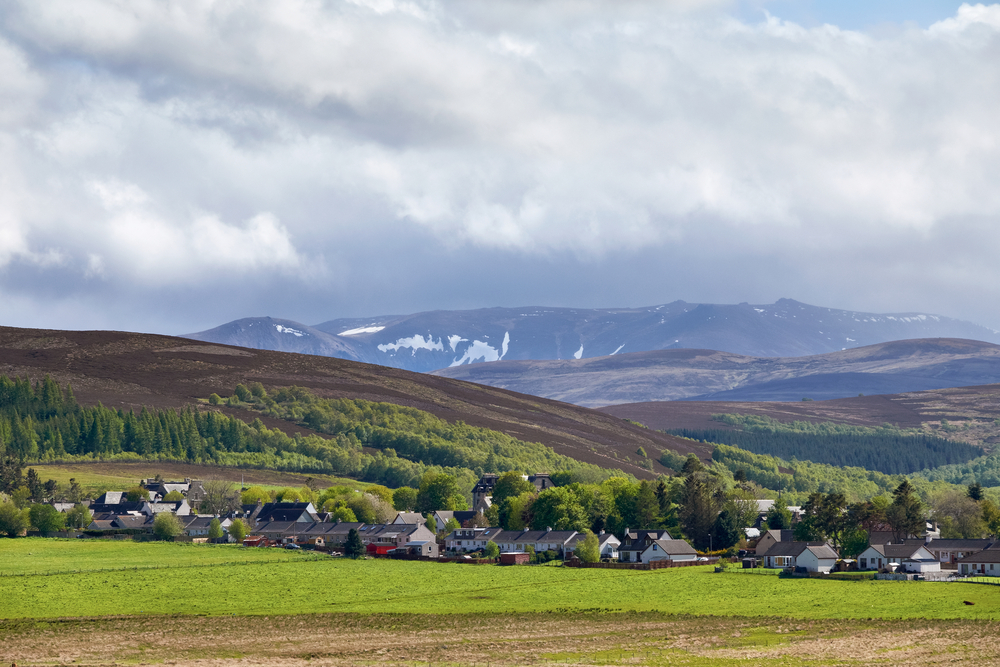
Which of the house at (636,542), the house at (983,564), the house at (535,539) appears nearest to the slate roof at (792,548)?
the house at (983,564)

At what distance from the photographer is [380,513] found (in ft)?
550

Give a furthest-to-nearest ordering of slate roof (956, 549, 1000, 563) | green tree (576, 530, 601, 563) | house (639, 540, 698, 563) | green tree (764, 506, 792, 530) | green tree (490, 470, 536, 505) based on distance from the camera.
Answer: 1. green tree (490, 470, 536, 505)
2. green tree (764, 506, 792, 530)
3. house (639, 540, 698, 563)
4. green tree (576, 530, 601, 563)
5. slate roof (956, 549, 1000, 563)

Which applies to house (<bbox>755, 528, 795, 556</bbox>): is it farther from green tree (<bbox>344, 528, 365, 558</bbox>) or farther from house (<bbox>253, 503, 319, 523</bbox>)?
house (<bbox>253, 503, 319, 523</bbox>)

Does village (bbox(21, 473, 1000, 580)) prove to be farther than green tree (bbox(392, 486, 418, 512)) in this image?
No

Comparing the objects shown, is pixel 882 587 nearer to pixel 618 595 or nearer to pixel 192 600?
pixel 618 595

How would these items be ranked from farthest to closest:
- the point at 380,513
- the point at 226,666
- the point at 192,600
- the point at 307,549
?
the point at 380,513
the point at 307,549
the point at 192,600
the point at 226,666

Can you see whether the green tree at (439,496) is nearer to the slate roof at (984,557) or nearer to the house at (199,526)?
the house at (199,526)

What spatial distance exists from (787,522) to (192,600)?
84.9 meters

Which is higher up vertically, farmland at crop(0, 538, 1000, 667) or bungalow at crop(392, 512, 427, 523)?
bungalow at crop(392, 512, 427, 523)

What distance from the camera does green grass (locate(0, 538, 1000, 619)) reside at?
265 feet

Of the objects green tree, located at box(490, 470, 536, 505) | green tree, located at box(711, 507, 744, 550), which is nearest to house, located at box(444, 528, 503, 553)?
green tree, located at box(490, 470, 536, 505)

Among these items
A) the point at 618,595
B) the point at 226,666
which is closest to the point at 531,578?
the point at 618,595

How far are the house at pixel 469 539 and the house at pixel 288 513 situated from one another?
78.6 ft

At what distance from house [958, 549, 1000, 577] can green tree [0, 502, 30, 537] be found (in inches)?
4258
